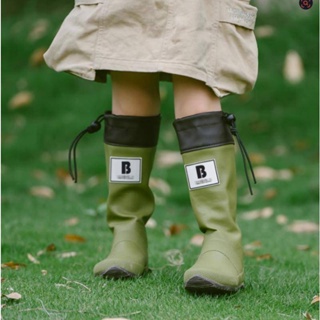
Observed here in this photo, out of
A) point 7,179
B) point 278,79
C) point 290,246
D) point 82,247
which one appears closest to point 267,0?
point 278,79

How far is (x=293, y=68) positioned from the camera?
5312 mm

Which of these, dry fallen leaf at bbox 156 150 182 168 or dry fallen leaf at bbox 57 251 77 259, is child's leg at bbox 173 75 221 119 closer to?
dry fallen leaf at bbox 57 251 77 259

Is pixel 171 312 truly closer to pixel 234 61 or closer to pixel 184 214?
pixel 234 61

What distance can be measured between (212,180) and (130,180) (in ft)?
0.93

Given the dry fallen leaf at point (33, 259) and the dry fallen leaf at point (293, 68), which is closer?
the dry fallen leaf at point (33, 259)

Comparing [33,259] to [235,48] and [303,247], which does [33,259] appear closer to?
[235,48]

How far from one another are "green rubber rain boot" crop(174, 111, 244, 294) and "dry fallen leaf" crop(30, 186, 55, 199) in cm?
185

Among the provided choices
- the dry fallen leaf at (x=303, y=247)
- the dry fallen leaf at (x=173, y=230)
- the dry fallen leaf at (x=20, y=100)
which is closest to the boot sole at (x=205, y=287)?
the dry fallen leaf at (x=303, y=247)

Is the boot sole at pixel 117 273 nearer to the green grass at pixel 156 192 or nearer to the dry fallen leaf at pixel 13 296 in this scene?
the green grass at pixel 156 192

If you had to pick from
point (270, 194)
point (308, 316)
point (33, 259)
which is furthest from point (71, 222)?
point (308, 316)

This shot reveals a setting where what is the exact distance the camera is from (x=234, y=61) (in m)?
1.95

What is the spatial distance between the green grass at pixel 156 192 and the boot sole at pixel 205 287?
0.08 feet

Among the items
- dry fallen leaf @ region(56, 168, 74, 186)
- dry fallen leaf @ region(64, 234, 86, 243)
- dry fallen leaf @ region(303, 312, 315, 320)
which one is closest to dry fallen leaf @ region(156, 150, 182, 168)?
dry fallen leaf @ region(56, 168, 74, 186)

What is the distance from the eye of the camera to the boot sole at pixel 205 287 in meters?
1.85
